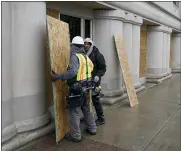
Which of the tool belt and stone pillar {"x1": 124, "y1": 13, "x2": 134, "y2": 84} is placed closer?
the tool belt

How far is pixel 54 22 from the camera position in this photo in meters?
4.77

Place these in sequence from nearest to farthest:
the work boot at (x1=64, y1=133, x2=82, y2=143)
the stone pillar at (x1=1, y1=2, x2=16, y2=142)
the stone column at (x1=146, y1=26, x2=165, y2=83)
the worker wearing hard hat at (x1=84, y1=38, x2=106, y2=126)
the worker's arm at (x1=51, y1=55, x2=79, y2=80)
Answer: the stone pillar at (x1=1, y1=2, x2=16, y2=142)
the worker's arm at (x1=51, y1=55, x2=79, y2=80)
the work boot at (x1=64, y1=133, x2=82, y2=143)
the worker wearing hard hat at (x1=84, y1=38, x2=106, y2=126)
the stone column at (x1=146, y1=26, x2=165, y2=83)

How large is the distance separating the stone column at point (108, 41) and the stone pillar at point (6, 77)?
3.75 meters

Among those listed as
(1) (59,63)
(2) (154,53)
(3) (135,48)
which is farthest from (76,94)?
(2) (154,53)

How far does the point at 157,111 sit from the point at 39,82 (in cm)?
369

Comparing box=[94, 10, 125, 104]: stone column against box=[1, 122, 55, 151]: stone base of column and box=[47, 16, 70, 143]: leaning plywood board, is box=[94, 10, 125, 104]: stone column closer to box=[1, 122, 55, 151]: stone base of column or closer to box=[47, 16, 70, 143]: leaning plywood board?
box=[47, 16, 70, 143]: leaning plywood board

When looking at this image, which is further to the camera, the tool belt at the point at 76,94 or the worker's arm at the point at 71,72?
the tool belt at the point at 76,94

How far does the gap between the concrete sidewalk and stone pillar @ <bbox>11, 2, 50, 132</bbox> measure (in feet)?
1.67

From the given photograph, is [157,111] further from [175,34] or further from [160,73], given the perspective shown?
[175,34]

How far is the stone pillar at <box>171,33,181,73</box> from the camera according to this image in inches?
662

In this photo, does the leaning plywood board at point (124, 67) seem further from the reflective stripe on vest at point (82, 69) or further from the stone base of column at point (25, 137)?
the stone base of column at point (25, 137)

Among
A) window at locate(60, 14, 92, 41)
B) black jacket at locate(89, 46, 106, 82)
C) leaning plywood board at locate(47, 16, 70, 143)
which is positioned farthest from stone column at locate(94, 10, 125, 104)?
leaning plywood board at locate(47, 16, 70, 143)

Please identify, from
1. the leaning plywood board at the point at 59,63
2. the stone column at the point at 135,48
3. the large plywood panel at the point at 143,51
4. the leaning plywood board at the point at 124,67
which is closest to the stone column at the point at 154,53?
the large plywood panel at the point at 143,51

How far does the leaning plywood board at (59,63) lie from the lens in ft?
15.0
